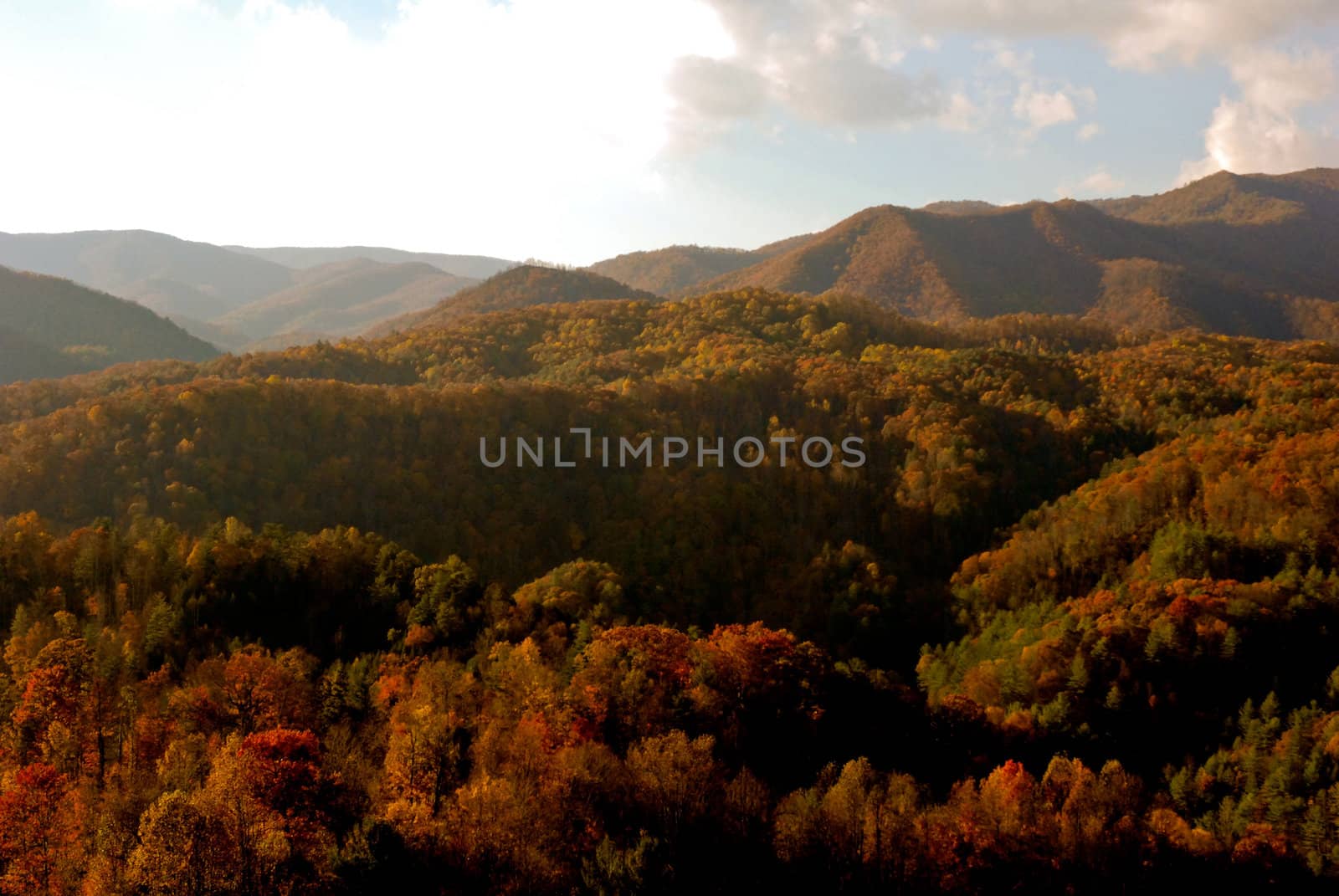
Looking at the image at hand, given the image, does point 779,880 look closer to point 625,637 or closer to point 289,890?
point 289,890

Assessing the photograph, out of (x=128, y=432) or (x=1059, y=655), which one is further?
(x=128, y=432)

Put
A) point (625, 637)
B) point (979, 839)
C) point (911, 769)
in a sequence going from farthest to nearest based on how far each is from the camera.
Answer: point (625, 637) < point (911, 769) < point (979, 839)

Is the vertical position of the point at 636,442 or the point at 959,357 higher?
the point at 959,357

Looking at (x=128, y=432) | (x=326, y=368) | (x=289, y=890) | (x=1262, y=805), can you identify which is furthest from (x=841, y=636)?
(x=326, y=368)

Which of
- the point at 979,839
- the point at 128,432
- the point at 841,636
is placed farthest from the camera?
the point at 128,432

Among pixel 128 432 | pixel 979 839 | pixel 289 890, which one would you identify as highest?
pixel 128 432

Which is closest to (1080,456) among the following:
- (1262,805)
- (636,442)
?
(636,442)
